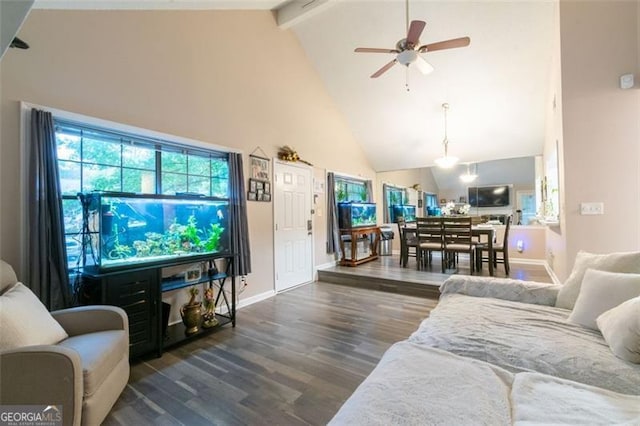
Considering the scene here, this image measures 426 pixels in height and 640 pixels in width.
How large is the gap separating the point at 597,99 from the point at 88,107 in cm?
482

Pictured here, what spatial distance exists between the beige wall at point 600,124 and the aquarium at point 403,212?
424cm

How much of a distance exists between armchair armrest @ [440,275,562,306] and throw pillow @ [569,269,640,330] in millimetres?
325

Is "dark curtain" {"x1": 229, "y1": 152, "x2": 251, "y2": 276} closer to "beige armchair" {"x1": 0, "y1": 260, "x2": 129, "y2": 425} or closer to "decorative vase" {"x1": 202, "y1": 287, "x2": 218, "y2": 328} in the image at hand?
"decorative vase" {"x1": 202, "y1": 287, "x2": 218, "y2": 328}

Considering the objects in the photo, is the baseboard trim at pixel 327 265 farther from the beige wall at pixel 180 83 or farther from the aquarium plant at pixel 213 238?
the aquarium plant at pixel 213 238

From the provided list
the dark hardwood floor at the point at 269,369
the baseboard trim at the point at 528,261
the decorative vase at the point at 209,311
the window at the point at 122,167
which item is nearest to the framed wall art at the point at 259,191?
the window at the point at 122,167

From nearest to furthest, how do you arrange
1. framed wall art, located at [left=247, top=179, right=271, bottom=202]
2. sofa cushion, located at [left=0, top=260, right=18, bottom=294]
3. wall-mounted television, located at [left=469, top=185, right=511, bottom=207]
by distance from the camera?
sofa cushion, located at [left=0, top=260, right=18, bottom=294]
framed wall art, located at [left=247, top=179, right=271, bottom=202]
wall-mounted television, located at [left=469, top=185, right=511, bottom=207]

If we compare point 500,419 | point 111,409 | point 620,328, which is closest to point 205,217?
point 111,409

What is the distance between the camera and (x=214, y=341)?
2709mm

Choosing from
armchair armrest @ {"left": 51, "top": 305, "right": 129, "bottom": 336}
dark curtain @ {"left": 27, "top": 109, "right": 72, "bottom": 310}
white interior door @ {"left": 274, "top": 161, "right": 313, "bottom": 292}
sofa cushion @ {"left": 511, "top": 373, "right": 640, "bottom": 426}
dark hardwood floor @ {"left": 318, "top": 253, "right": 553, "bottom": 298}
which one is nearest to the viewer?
sofa cushion @ {"left": 511, "top": 373, "right": 640, "bottom": 426}

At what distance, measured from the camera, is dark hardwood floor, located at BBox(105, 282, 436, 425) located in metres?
1.73

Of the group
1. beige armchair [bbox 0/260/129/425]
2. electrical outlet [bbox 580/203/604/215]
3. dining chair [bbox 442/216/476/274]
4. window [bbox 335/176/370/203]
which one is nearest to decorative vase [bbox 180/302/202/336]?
beige armchair [bbox 0/260/129/425]

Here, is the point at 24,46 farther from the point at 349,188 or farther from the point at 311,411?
the point at 349,188

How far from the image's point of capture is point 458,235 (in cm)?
443

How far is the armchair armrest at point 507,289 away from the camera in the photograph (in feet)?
6.63
